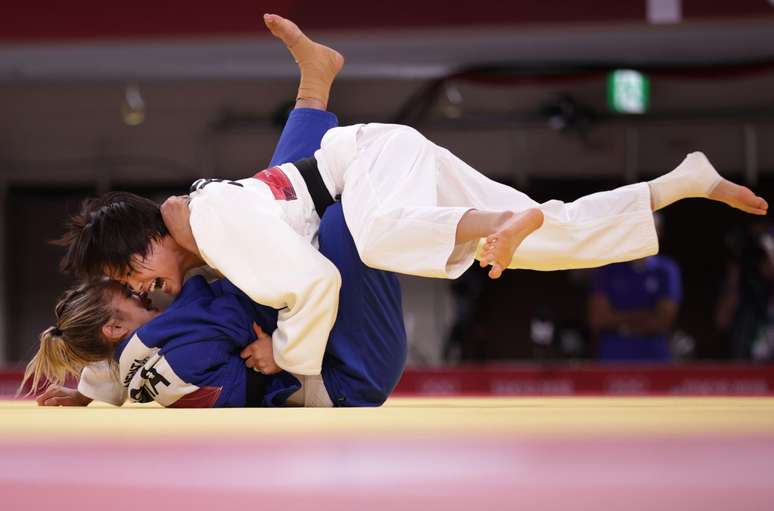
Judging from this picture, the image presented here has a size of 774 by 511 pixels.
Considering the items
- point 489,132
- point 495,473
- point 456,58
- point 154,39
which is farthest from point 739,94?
point 495,473

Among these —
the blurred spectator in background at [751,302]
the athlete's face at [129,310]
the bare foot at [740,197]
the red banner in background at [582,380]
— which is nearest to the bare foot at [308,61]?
the athlete's face at [129,310]

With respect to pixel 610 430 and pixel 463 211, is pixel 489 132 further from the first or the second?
pixel 610 430

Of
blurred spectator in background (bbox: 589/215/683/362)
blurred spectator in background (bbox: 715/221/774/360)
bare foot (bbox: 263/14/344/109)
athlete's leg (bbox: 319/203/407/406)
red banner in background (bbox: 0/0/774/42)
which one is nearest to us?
athlete's leg (bbox: 319/203/407/406)

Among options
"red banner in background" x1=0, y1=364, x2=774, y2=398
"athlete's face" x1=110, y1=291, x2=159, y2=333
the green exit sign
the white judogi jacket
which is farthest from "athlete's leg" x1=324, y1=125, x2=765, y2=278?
the green exit sign

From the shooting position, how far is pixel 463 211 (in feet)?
8.29

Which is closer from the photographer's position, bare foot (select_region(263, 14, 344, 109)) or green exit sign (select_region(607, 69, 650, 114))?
bare foot (select_region(263, 14, 344, 109))

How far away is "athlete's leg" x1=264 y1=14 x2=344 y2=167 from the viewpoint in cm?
322

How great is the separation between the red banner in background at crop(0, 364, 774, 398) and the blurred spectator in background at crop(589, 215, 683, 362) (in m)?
0.14

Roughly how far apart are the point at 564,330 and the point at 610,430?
712cm

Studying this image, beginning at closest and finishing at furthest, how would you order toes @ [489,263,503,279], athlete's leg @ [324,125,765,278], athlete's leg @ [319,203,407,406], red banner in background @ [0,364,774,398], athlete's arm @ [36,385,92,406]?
toes @ [489,263,503,279] < athlete's leg @ [324,125,765,278] < athlete's leg @ [319,203,407,406] < athlete's arm @ [36,385,92,406] < red banner in background @ [0,364,774,398]

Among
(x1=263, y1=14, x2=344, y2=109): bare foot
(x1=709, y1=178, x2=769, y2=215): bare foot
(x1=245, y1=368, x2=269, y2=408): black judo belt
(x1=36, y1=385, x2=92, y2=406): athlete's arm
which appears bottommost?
(x1=36, y1=385, x2=92, y2=406): athlete's arm

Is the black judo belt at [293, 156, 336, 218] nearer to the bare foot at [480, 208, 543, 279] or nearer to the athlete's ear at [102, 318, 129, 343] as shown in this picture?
the athlete's ear at [102, 318, 129, 343]

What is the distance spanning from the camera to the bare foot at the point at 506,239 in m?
2.31

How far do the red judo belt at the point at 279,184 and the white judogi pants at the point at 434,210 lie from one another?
114 millimetres
